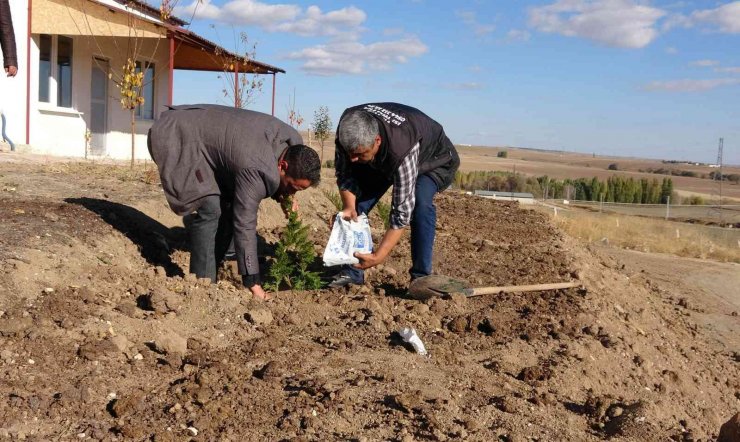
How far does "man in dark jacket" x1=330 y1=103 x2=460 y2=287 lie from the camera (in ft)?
14.8

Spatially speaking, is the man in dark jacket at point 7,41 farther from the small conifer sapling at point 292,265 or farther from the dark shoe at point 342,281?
the dark shoe at point 342,281

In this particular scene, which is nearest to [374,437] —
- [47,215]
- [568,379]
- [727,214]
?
[568,379]

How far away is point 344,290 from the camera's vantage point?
5273 millimetres

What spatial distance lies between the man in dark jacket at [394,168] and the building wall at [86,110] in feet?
26.9

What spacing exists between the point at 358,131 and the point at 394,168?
1.32ft

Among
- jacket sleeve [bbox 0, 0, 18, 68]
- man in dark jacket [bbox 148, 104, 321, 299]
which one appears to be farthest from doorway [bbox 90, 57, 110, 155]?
man in dark jacket [bbox 148, 104, 321, 299]

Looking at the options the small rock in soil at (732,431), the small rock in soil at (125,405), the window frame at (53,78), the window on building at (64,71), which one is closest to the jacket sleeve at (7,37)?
the small rock in soil at (125,405)

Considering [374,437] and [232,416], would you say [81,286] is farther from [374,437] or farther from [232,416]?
[374,437]

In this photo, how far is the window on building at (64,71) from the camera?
13984mm

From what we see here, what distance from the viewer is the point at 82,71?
14.3 m

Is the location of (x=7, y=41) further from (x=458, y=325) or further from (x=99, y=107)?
(x=99, y=107)

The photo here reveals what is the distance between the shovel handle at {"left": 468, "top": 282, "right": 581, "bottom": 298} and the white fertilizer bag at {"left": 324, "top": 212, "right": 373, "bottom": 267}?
2.81 feet

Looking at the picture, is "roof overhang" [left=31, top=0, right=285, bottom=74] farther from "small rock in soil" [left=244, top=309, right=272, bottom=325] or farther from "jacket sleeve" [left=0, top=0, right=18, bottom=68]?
"small rock in soil" [left=244, top=309, right=272, bottom=325]

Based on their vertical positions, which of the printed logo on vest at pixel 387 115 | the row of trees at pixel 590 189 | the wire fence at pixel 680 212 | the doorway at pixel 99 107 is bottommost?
the wire fence at pixel 680 212
